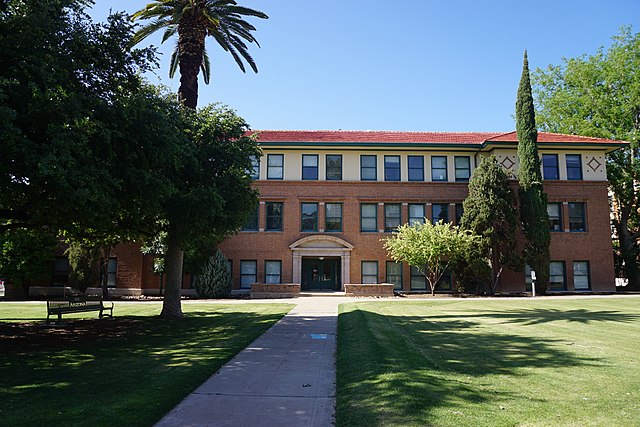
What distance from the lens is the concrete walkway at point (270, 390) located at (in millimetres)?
5441

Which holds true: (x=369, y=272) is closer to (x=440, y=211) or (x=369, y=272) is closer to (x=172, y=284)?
(x=440, y=211)

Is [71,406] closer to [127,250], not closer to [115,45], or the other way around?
[115,45]

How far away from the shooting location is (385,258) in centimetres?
3114

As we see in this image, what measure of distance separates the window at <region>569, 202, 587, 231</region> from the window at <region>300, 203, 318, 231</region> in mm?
17083

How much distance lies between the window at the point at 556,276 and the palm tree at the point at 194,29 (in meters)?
23.0

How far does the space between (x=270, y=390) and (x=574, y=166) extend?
103ft

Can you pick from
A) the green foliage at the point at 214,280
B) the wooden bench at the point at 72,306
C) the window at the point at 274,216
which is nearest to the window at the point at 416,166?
the window at the point at 274,216

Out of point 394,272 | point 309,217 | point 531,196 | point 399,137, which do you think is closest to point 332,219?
point 309,217

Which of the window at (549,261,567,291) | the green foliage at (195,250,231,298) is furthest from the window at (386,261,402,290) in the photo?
the green foliage at (195,250,231,298)

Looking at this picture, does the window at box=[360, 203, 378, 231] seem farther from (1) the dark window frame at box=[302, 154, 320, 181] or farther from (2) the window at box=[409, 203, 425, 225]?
(1) the dark window frame at box=[302, 154, 320, 181]

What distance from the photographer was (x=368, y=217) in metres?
31.7

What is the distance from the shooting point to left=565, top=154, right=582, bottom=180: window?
31703 millimetres

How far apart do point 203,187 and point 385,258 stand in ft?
64.5

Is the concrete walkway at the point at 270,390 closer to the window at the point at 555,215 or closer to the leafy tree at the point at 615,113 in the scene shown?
the window at the point at 555,215
